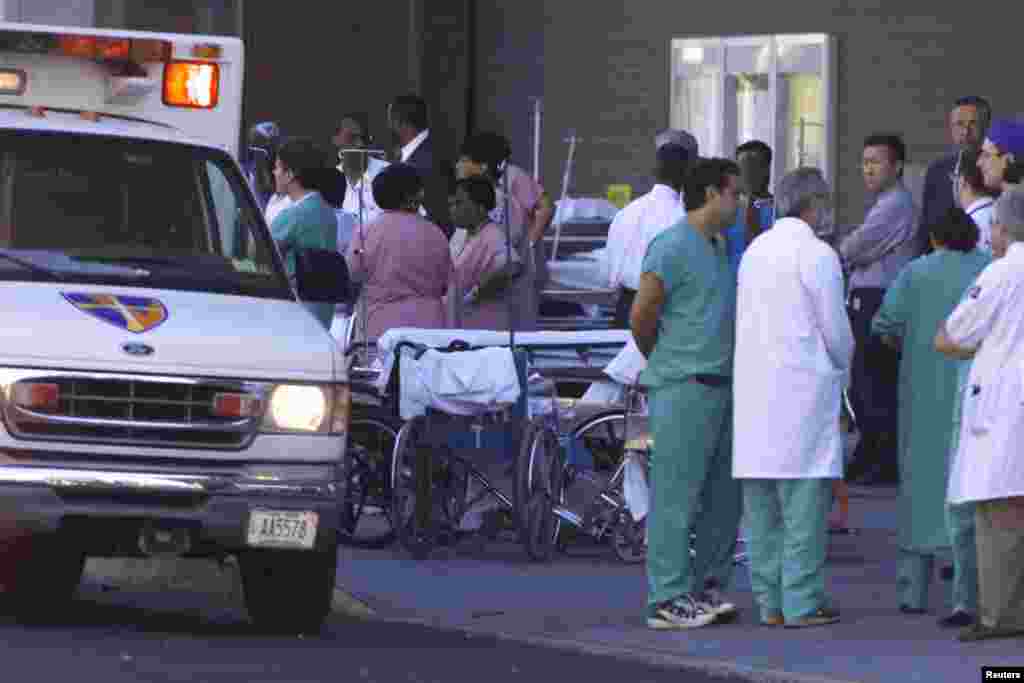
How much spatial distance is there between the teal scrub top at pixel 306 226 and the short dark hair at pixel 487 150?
181 centimetres

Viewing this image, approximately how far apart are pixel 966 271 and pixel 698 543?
5.20 feet

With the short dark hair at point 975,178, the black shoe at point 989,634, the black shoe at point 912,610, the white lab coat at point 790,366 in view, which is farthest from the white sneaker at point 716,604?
the short dark hair at point 975,178

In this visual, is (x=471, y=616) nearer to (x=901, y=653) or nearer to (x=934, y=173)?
(x=901, y=653)

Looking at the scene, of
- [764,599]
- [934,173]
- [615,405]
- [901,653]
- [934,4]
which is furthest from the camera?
[934,4]

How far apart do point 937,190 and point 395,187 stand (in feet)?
10.1

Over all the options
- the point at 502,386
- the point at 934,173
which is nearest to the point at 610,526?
the point at 502,386

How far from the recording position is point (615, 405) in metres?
15.4

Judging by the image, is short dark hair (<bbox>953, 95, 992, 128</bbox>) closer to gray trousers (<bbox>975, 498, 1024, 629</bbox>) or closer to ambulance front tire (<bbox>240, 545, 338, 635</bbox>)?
gray trousers (<bbox>975, 498, 1024, 629</bbox>)

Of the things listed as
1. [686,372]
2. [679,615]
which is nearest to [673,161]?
[686,372]

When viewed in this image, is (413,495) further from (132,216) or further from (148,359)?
(148,359)

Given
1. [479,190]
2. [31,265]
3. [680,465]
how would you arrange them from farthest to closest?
[479,190], [680,465], [31,265]

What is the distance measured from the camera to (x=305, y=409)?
11.4 meters

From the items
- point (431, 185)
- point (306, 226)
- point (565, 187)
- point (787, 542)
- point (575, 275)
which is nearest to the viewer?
point (787, 542)

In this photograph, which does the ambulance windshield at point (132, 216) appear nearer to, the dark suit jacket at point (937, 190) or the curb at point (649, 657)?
the curb at point (649, 657)
